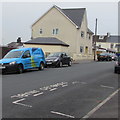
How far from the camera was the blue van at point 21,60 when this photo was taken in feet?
52.9

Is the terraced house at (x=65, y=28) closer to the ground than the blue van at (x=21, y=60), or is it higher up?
higher up

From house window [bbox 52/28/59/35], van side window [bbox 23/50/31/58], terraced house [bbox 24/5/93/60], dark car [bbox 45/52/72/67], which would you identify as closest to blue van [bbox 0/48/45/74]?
van side window [bbox 23/50/31/58]

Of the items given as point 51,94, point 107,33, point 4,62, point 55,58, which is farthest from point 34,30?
point 107,33

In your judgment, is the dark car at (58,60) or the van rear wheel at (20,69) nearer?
the van rear wheel at (20,69)

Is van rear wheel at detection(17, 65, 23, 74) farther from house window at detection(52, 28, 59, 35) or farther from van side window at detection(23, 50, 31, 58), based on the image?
house window at detection(52, 28, 59, 35)

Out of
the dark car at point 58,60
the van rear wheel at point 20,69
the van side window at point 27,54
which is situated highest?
the van side window at point 27,54

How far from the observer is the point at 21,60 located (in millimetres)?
16844

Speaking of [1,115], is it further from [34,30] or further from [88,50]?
[88,50]

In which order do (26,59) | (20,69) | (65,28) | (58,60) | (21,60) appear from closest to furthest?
(20,69)
(21,60)
(26,59)
(58,60)
(65,28)

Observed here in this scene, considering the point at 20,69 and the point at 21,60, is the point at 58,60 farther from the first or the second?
the point at 20,69

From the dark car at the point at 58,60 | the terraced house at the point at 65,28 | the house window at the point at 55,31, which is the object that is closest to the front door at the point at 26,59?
the dark car at the point at 58,60

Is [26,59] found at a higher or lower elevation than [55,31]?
lower

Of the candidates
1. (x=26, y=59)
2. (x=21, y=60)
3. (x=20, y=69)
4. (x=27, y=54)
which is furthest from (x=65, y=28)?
(x=20, y=69)

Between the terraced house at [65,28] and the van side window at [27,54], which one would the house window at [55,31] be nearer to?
the terraced house at [65,28]
